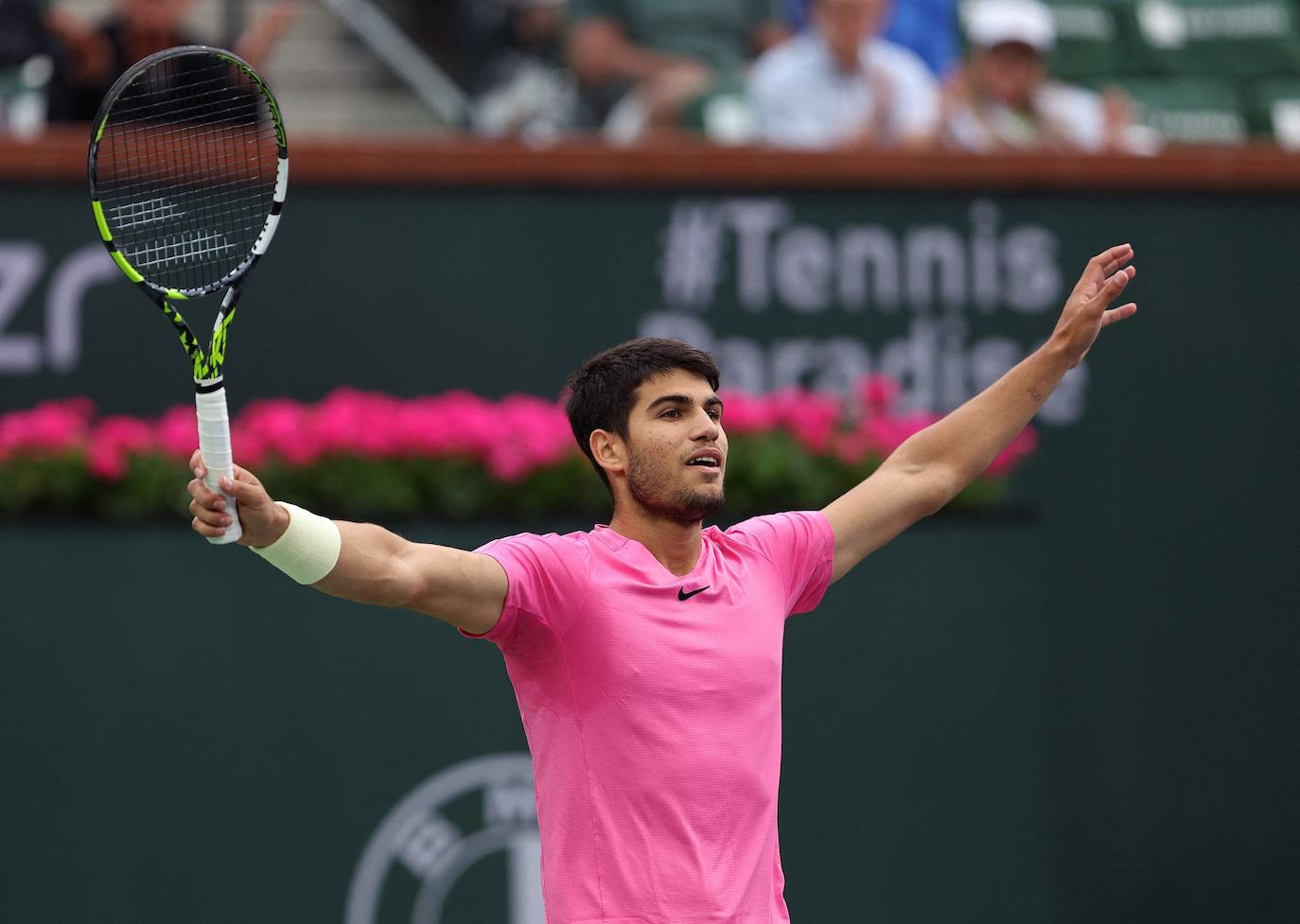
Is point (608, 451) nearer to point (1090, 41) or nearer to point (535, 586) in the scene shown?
point (535, 586)

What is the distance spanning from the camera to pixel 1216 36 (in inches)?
450

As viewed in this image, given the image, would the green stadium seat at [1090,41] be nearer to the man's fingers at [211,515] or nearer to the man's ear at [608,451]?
the man's ear at [608,451]

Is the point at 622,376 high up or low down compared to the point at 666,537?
up

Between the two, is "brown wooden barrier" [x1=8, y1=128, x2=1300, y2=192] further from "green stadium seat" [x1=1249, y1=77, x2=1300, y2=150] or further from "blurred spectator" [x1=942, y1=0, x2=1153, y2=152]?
"green stadium seat" [x1=1249, y1=77, x2=1300, y2=150]

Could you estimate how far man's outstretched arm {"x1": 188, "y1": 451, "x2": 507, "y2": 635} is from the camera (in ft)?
10.8

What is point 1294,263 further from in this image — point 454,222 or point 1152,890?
point 454,222

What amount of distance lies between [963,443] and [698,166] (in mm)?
3701

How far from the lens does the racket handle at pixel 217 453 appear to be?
329cm

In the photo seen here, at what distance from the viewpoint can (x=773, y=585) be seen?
4.12 m

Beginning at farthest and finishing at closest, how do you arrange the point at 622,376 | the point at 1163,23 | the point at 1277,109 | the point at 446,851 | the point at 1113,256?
the point at 1163,23 → the point at 1277,109 → the point at 446,851 → the point at 1113,256 → the point at 622,376

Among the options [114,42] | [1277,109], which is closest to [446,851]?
[114,42]

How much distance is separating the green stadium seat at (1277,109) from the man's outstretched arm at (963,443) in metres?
6.85

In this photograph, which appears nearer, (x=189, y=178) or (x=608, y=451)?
(x=608, y=451)

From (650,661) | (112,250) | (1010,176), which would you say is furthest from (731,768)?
(1010,176)
